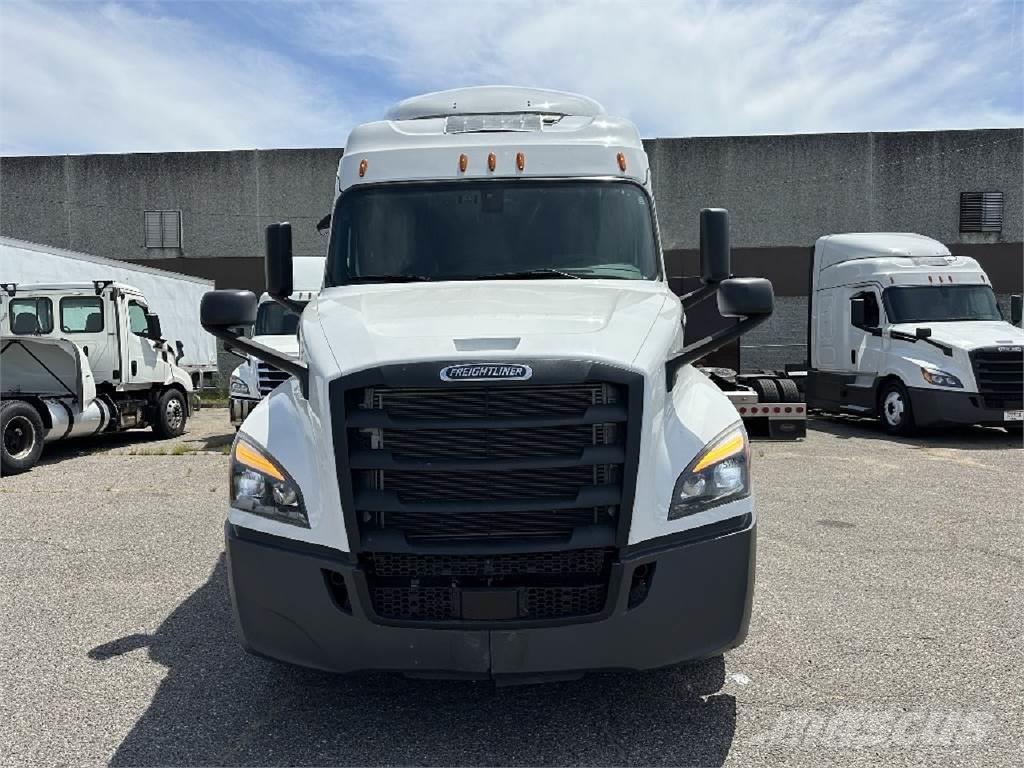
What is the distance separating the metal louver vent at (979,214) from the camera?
22.4 metres

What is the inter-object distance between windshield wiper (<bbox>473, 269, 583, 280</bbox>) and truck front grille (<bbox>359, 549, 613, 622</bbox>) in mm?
1877

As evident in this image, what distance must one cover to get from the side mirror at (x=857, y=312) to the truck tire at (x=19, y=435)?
42.0 feet

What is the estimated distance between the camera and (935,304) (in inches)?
533

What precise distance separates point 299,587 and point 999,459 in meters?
10.8

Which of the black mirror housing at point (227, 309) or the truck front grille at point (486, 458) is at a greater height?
the black mirror housing at point (227, 309)

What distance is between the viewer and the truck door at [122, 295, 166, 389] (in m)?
13.1

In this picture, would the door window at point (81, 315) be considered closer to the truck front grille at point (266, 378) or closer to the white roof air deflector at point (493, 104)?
the truck front grille at point (266, 378)

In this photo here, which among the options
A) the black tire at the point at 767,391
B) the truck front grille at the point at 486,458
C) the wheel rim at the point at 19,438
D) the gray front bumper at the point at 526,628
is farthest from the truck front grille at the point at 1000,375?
the wheel rim at the point at 19,438

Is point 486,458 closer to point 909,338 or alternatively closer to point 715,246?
point 715,246

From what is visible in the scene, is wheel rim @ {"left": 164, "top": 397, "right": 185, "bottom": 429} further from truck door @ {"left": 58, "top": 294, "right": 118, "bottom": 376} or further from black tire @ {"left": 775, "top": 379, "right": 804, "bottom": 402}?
black tire @ {"left": 775, "top": 379, "right": 804, "bottom": 402}

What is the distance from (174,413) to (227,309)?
38.2 feet

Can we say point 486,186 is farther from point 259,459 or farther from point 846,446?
point 846,446

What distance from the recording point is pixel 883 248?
14281mm

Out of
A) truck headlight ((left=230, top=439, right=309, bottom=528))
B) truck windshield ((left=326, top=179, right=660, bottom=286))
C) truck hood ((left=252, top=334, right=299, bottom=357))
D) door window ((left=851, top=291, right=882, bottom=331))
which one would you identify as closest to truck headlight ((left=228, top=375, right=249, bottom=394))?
truck hood ((left=252, top=334, right=299, bottom=357))
